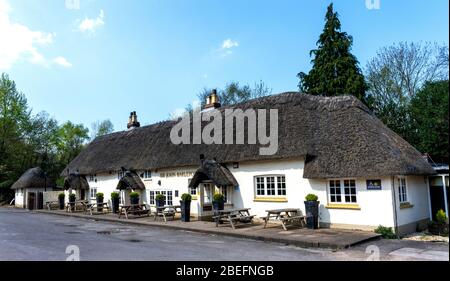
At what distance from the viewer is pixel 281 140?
16906 mm

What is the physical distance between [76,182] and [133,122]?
265 inches

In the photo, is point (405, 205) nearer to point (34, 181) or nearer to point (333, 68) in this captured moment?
point (333, 68)

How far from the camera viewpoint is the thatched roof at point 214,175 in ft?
57.9

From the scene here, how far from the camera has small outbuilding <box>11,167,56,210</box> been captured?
3278cm

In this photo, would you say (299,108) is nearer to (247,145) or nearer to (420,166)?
(247,145)

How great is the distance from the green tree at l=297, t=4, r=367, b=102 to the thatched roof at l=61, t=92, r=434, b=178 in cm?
1417

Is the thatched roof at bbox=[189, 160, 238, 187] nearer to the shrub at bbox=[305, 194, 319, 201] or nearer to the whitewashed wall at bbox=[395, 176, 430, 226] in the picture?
the shrub at bbox=[305, 194, 319, 201]

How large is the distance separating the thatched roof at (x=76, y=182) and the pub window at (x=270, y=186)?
17.0m

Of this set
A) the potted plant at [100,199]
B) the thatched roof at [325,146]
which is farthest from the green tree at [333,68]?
the potted plant at [100,199]

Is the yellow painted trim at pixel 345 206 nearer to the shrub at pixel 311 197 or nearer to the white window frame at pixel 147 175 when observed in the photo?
the shrub at pixel 311 197

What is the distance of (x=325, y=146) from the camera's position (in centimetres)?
1538

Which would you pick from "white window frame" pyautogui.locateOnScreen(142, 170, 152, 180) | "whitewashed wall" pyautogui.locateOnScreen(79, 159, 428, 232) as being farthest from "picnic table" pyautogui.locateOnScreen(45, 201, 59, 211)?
"whitewashed wall" pyautogui.locateOnScreen(79, 159, 428, 232)

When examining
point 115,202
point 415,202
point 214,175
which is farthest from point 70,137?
point 415,202
